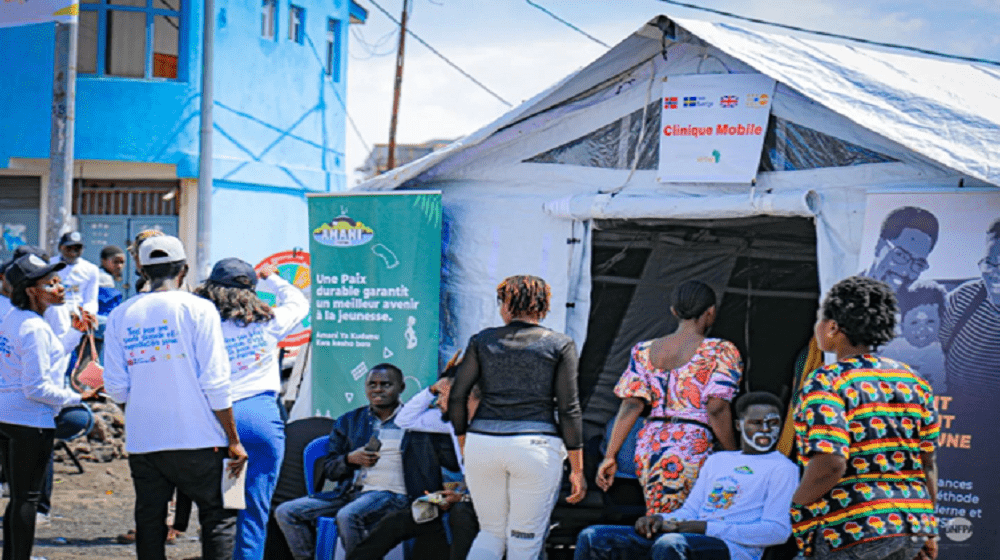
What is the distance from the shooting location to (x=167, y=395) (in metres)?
4.77

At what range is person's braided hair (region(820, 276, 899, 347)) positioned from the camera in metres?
3.77

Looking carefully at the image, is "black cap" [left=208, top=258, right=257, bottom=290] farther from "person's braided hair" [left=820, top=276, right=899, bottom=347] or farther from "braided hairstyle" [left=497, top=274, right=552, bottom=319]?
"person's braided hair" [left=820, top=276, right=899, bottom=347]

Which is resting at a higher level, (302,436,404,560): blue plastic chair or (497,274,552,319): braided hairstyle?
(497,274,552,319): braided hairstyle

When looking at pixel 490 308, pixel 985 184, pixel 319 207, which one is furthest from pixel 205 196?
pixel 985 184

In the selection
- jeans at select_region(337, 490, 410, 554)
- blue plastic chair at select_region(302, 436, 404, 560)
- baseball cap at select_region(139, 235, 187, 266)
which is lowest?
blue plastic chair at select_region(302, 436, 404, 560)

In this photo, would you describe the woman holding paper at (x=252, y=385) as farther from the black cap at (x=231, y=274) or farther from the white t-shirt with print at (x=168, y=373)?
the white t-shirt with print at (x=168, y=373)

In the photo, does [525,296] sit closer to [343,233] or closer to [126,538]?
[343,233]

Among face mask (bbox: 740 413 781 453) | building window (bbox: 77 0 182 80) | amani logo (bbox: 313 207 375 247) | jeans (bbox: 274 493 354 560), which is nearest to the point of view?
face mask (bbox: 740 413 781 453)

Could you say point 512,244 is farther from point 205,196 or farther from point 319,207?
point 205,196

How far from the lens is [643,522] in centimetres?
507

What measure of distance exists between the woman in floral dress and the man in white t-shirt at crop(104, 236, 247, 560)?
1.93 meters

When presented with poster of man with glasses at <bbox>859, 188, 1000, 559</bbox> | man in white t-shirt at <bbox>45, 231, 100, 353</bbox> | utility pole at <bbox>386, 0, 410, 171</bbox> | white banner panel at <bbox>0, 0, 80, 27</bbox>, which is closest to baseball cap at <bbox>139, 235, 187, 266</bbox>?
poster of man with glasses at <bbox>859, 188, 1000, 559</bbox>

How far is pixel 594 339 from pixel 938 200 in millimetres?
3221

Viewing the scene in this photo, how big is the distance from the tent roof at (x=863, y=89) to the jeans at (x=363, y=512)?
88.4 inches
